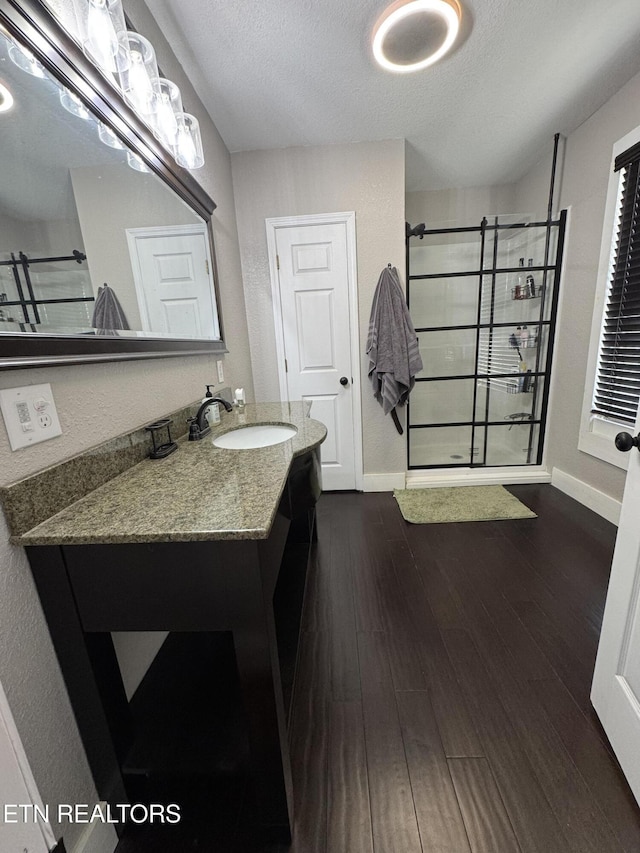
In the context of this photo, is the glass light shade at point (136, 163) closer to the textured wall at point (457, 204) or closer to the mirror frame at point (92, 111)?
the mirror frame at point (92, 111)

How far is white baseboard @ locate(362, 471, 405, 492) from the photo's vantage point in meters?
2.72

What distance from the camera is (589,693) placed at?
1.14 metres

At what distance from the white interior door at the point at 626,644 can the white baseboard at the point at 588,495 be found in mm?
1516

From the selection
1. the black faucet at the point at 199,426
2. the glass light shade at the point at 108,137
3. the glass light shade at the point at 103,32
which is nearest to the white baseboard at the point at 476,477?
the black faucet at the point at 199,426

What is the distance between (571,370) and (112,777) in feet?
10.5

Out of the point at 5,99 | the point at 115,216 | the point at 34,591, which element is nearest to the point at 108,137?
the point at 115,216

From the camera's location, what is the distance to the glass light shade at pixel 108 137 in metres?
0.96

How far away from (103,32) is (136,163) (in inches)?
12.4

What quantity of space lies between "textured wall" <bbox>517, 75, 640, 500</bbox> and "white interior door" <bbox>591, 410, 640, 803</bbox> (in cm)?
151

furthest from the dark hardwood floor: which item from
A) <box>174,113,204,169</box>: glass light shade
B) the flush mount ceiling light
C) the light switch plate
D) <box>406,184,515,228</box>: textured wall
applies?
<box>406,184,515,228</box>: textured wall

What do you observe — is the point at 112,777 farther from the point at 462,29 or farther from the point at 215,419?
the point at 462,29

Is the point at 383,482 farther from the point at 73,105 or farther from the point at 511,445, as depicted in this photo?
the point at 73,105

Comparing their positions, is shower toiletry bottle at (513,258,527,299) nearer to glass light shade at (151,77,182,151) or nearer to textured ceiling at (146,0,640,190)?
textured ceiling at (146,0,640,190)

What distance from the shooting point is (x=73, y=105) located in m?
0.85
